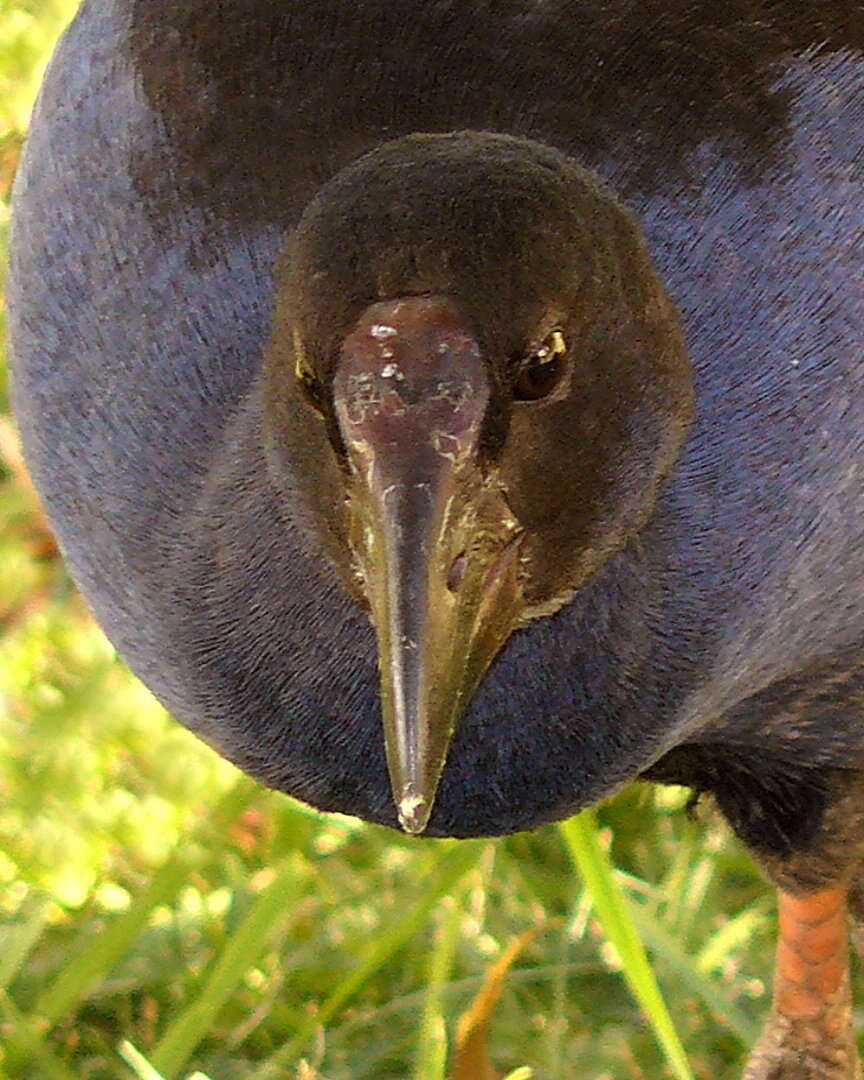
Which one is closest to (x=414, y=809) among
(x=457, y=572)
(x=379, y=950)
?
(x=457, y=572)

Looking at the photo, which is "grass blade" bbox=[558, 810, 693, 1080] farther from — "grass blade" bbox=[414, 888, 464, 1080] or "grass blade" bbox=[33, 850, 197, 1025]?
"grass blade" bbox=[33, 850, 197, 1025]

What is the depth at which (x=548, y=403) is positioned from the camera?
1.52 m

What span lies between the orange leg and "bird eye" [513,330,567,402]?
1.26 metres

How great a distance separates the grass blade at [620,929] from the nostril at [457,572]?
0.73m

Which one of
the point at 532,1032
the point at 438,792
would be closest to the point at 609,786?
the point at 438,792

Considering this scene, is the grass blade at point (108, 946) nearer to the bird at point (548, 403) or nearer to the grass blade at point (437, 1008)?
the grass blade at point (437, 1008)

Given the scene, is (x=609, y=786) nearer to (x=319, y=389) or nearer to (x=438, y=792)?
(x=438, y=792)

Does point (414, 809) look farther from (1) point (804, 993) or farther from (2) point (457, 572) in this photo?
(1) point (804, 993)

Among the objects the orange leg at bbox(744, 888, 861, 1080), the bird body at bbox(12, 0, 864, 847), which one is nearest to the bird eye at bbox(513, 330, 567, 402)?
the bird body at bbox(12, 0, 864, 847)

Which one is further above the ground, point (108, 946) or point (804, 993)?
point (108, 946)

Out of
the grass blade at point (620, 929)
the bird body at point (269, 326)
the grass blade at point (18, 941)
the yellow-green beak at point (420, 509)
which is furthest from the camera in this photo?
the grass blade at point (18, 941)

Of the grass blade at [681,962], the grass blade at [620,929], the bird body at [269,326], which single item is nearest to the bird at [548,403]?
the bird body at [269,326]

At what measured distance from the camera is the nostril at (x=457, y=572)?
→ 4.88ft

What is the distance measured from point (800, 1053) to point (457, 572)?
4.49ft
